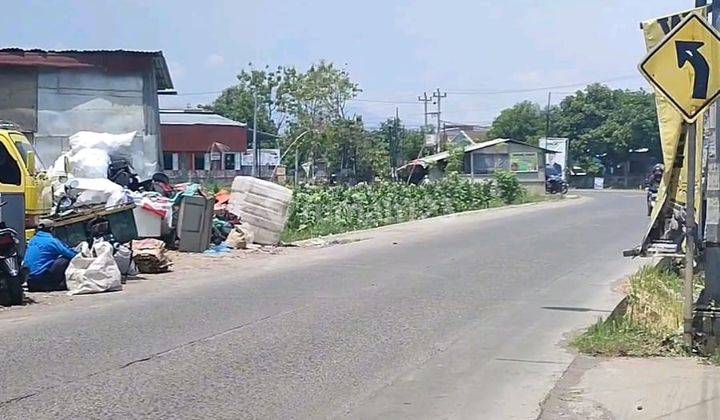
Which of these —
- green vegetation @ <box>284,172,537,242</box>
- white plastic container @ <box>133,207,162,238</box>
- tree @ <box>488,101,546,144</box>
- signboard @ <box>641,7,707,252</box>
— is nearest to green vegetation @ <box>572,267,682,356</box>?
signboard @ <box>641,7,707,252</box>

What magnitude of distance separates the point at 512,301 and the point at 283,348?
5057 millimetres

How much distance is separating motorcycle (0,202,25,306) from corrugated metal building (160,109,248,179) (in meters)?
42.9

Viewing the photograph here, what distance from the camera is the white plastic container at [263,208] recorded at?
24172 millimetres

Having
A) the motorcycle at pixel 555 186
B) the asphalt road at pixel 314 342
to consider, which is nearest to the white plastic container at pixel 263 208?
the asphalt road at pixel 314 342

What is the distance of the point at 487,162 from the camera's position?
68750mm

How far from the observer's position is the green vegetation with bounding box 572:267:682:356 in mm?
10219

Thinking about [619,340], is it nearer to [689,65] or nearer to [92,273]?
[689,65]

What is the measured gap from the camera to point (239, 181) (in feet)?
81.4

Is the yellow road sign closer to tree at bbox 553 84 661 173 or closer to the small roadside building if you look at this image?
the small roadside building

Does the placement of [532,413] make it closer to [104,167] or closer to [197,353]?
[197,353]

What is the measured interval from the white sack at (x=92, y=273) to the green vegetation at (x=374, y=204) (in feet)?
34.8

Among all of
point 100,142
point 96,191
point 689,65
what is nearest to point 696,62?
point 689,65

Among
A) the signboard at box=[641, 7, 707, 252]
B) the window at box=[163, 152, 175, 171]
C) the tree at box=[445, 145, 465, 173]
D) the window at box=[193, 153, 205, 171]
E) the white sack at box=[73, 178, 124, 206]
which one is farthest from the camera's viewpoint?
the tree at box=[445, 145, 465, 173]

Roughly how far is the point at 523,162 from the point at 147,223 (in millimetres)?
48606
